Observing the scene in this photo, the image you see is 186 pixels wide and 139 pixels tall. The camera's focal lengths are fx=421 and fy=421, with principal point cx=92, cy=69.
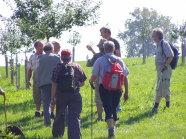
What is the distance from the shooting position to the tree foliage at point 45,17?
55.4 ft

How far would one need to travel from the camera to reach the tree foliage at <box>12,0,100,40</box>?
16.9 metres

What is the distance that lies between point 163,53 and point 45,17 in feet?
21.4

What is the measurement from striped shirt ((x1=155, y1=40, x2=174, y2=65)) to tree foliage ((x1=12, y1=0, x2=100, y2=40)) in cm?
571

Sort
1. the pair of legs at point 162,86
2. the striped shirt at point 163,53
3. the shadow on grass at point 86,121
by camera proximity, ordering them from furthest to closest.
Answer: the pair of legs at point 162,86
the striped shirt at point 163,53
the shadow on grass at point 86,121

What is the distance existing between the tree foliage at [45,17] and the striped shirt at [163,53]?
571cm

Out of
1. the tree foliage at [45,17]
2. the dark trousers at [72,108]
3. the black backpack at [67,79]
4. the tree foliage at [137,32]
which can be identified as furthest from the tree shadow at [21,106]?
the tree foliage at [137,32]

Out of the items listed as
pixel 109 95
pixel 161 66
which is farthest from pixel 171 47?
pixel 109 95

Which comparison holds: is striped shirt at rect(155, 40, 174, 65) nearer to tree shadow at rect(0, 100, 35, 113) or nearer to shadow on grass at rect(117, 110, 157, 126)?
shadow on grass at rect(117, 110, 157, 126)

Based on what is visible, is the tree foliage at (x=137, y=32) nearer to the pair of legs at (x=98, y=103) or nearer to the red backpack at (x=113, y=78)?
the pair of legs at (x=98, y=103)

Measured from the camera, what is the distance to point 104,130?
9906 mm

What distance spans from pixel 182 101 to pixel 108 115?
253 inches

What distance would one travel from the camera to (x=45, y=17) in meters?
17.0

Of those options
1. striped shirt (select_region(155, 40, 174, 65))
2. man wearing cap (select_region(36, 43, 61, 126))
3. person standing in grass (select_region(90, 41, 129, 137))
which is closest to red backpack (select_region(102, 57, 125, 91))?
person standing in grass (select_region(90, 41, 129, 137))

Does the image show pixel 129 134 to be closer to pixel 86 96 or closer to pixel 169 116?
pixel 169 116
